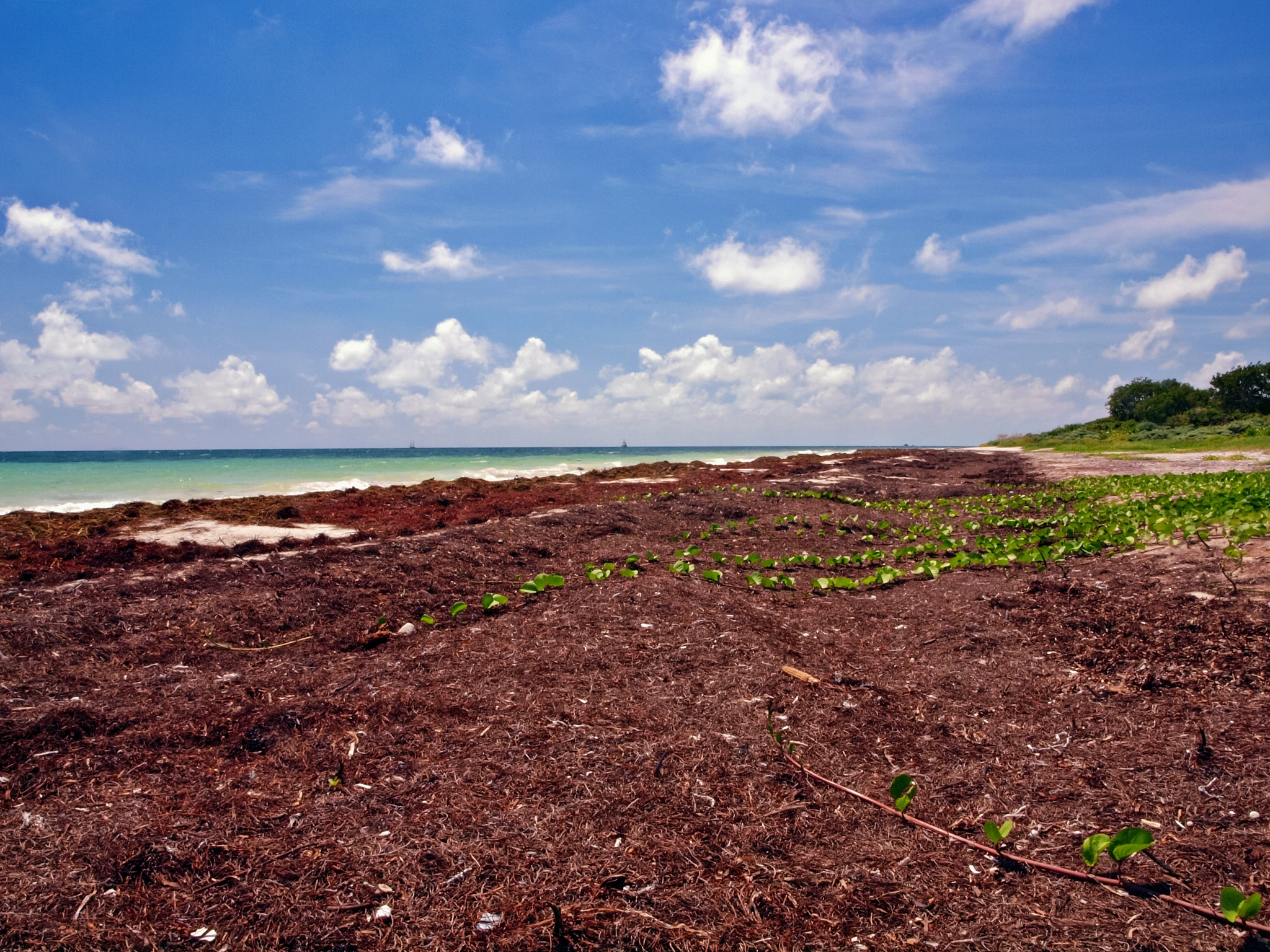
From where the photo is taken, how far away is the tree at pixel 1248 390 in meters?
46.2

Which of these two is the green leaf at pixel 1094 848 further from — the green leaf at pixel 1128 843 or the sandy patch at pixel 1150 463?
the sandy patch at pixel 1150 463

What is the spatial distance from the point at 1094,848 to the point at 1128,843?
131 millimetres

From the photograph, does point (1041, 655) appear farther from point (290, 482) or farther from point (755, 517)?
point (290, 482)

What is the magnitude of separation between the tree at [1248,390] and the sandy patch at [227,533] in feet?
195

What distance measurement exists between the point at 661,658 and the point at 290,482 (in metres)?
24.8

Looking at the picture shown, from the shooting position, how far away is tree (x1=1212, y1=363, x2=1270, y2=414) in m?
46.2

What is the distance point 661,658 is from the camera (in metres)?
4.86

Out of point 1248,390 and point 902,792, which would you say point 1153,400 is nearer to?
point 1248,390

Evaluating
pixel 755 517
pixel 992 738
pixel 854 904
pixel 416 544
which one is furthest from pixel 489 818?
pixel 755 517

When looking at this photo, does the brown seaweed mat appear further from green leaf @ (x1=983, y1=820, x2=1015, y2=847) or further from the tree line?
the tree line

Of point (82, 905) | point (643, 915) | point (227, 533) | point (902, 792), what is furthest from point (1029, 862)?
point (227, 533)

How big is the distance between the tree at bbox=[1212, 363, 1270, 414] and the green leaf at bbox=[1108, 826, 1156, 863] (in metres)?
59.8

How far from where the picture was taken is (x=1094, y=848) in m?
2.55

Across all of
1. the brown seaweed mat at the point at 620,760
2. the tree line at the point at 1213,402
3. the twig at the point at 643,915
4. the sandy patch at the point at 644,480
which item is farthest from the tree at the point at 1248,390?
the twig at the point at 643,915
